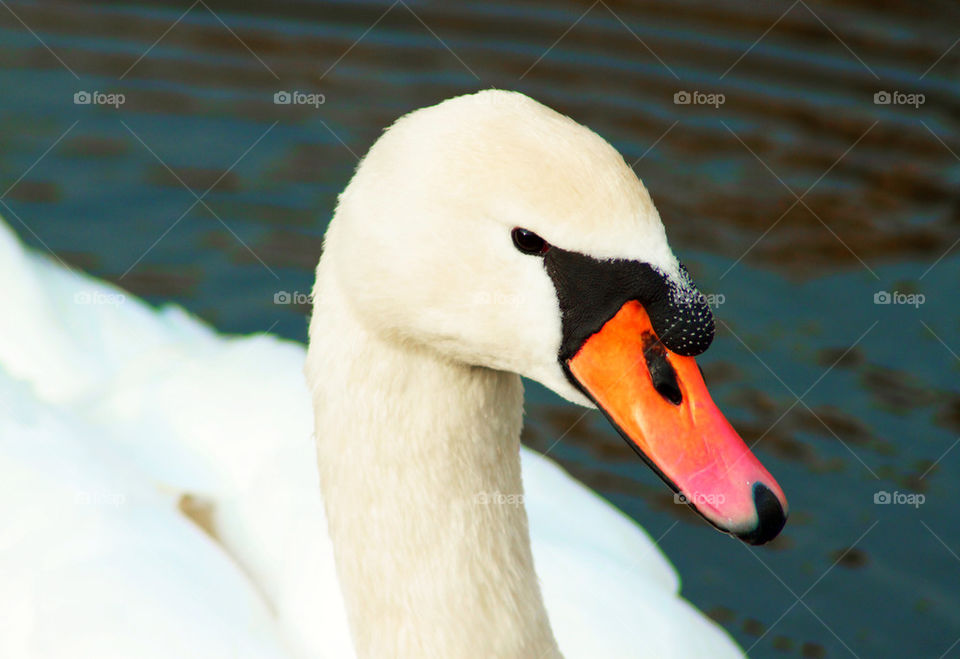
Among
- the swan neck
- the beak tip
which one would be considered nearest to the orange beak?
the beak tip

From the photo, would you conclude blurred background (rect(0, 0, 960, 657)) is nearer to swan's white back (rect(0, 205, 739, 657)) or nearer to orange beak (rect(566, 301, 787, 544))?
swan's white back (rect(0, 205, 739, 657))

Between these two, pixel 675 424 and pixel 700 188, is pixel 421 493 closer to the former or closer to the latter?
pixel 675 424

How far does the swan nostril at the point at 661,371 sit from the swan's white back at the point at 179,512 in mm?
1435

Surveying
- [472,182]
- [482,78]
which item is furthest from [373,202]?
[482,78]

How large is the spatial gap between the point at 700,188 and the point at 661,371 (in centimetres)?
440

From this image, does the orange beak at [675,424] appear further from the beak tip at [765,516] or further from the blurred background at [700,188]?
the blurred background at [700,188]

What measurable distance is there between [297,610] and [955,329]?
11.6 ft

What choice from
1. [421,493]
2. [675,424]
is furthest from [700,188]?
[675,424]

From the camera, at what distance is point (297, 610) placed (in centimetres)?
397

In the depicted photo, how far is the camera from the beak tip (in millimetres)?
2631

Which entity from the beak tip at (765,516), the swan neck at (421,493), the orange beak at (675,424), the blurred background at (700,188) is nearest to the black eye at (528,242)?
the orange beak at (675,424)

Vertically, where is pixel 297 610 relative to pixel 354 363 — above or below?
below

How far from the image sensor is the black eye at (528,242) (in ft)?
8.45

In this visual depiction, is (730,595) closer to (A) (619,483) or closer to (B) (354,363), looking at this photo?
(A) (619,483)
